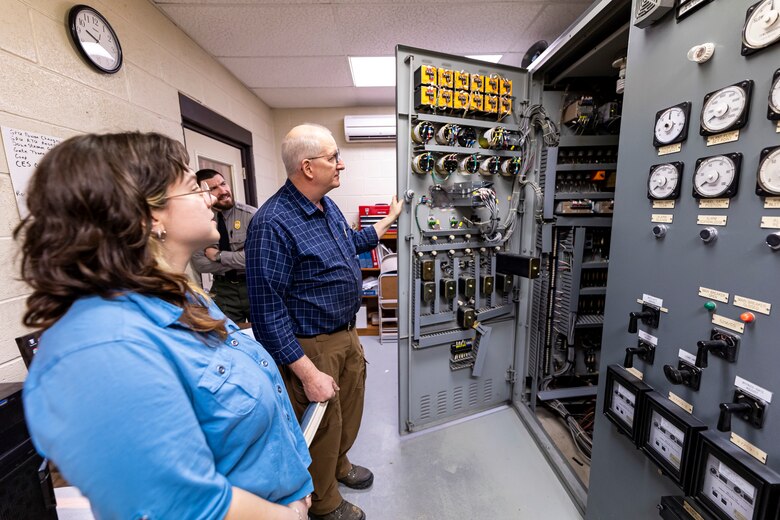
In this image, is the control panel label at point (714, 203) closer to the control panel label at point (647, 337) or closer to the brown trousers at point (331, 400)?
the control panel label at point (647, 337)

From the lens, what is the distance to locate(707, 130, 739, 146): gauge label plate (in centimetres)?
79

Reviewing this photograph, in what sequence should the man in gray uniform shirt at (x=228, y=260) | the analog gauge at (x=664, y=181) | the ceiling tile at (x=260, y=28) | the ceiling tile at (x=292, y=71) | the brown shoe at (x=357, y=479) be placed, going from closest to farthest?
the analog gauge at (x=664, y=181) < the brown shoe at (x=357, y=479) < the ceiling tile at (x=260, y=28) < the man in gray uniform shirt at (x=228, y=260) < the ceiling tile at (x=292, y=71)

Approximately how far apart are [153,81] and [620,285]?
256 centimetres

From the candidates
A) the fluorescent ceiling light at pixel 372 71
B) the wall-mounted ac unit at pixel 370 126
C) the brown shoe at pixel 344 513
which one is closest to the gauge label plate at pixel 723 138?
the brown shoe at pixel 344 513

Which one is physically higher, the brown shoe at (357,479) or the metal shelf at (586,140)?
the metal shelf at (586,140)

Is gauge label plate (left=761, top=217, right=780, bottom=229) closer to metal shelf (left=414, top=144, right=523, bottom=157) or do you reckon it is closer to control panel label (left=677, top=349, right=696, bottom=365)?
control panel label (left=677, top=349, right=696, bottom=365)

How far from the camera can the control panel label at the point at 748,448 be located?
76cm

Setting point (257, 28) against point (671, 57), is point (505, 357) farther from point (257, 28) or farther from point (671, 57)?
point (257, 28)

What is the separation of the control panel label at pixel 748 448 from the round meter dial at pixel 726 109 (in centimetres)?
79

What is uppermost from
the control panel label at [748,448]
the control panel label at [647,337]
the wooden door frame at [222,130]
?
the wooden door frame at [222,130]

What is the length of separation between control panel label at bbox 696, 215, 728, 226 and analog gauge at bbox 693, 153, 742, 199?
5 cm

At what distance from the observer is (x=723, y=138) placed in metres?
0.82

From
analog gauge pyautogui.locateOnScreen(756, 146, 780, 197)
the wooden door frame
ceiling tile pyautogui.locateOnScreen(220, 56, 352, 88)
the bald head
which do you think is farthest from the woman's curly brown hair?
ceiling tile pyautogui.locateOnScreen(220, 56, 352, 88)

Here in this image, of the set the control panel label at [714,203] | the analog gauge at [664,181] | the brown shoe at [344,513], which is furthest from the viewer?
the brown shoe at [344,513]
